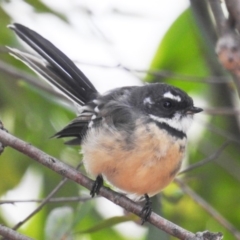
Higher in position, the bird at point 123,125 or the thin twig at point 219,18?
the thin twig at point 219,18

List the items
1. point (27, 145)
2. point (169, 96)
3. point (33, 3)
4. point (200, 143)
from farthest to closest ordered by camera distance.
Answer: point (200, 143)
point (33, 3)
point (169, 96)
point (27, 145)

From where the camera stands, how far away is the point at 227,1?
9.08 ft

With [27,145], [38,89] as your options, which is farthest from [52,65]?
[27,145]

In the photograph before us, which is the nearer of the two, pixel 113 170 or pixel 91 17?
pixel 113 170

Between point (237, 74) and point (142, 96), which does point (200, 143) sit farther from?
point (237, 74)

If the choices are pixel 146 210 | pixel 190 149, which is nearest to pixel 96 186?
pixel 146 210

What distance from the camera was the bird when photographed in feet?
10.7

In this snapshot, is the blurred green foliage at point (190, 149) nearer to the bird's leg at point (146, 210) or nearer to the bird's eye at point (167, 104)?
the bird's leg at point (146, 210)

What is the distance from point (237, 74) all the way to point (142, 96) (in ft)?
2.67

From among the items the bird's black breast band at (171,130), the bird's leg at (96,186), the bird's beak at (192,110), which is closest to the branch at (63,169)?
the bird's leg at (96,186)

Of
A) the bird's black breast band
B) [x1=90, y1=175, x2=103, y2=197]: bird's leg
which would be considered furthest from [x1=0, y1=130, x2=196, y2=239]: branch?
the bird's black breast band

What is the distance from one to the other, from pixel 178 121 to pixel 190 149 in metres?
0.91

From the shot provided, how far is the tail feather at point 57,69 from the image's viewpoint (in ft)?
11.7

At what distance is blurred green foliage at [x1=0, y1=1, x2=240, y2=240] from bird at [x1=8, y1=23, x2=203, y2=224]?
13.7 inches
